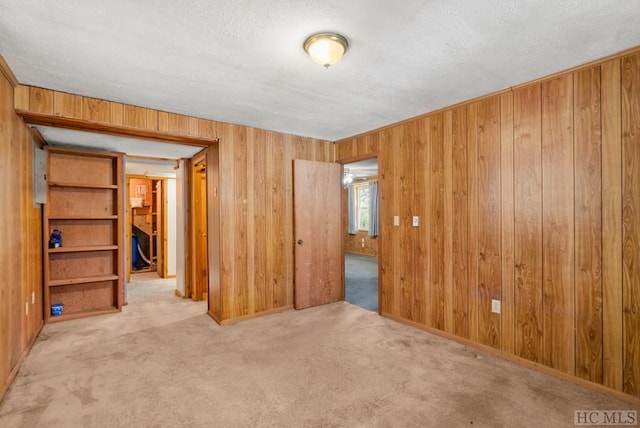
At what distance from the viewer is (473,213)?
116 inches

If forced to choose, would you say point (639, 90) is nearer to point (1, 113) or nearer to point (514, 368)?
point (514, 368)

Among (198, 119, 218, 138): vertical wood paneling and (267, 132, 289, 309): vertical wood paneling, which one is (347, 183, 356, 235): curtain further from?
(198, 119, 218, 138): vertical wood paneling

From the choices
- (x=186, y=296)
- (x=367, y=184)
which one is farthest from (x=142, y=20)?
(x=367, y=184)

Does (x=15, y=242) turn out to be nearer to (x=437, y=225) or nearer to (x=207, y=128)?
(x=207, y=128)

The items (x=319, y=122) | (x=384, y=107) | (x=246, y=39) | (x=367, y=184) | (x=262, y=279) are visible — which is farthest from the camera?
(x=367, y=184)

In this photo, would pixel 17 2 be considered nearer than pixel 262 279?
Yes

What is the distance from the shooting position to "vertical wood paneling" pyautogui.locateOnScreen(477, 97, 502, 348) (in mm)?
2770

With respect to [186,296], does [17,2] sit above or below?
above

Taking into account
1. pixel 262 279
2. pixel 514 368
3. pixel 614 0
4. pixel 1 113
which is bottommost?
pixel 514 368

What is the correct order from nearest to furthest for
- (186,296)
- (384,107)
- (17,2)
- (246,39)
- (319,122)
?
(17,2), (246,39), (384,107), (319,122), (186,296)

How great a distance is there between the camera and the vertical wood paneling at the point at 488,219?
2.77m

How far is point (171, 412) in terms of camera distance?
198cm

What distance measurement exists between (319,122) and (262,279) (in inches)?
82.2

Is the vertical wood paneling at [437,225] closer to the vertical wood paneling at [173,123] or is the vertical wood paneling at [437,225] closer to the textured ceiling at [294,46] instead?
the textured ceiling at [294,46]
